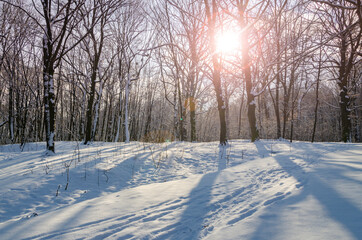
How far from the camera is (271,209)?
2.09 m

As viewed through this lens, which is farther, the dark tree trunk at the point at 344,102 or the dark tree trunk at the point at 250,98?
the dark tree trunk at the point at 344,102

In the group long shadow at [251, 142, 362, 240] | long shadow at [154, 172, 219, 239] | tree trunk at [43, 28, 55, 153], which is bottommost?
long shadow at [154, 172, 219, 239]

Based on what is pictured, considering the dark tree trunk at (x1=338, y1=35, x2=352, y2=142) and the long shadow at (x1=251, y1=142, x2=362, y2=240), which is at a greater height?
the dark tree trunk at (x1=338, y1=35, x2=352, y2=142)

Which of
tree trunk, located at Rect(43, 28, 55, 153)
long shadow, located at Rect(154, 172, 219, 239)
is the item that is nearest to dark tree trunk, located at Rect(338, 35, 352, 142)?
long shadow, located at Rect(154, 172, 219, 239)

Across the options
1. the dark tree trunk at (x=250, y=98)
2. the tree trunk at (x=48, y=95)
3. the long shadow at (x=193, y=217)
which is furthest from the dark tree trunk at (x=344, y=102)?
the tree trunk at (x=48, y=95)

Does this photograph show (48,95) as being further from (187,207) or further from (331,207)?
(331,207)

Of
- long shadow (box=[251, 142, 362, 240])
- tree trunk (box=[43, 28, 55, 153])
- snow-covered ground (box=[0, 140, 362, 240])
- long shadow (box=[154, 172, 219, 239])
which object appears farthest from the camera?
tree trunk (box=[43, 28, 55, 153])

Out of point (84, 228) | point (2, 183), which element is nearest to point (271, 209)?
point (84, 228)

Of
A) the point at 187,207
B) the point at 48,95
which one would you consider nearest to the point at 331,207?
the point at 187,207

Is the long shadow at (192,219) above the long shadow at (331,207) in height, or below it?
below

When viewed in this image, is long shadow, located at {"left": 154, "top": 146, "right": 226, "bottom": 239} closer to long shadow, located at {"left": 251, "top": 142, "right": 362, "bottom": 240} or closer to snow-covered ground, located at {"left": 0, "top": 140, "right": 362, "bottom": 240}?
snow-covered ground, located at {"left": 0, "top": 140, "right": 362, "bottom": 240}

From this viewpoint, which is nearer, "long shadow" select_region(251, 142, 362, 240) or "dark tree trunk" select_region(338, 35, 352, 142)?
"long shadow" select_region(251, 142, 362, 240)

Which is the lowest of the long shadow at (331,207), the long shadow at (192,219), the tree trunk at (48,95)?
the long shadow at (192,219)

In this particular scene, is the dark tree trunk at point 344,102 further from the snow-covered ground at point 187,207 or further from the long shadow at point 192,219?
the long shadow at point 192,219
